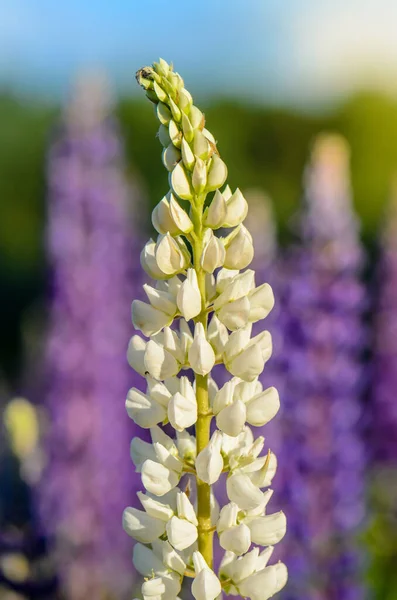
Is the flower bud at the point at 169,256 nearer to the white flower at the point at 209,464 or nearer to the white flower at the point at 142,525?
the white flower at the point at 209,464

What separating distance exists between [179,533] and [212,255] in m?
0.44

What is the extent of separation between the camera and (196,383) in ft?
4.78

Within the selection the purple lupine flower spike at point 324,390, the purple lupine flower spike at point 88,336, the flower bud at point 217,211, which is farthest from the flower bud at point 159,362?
the purple lupine flower spike at point 88,336

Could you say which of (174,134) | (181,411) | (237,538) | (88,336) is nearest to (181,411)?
(181,411)

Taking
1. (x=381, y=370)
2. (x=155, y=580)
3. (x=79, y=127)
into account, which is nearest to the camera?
(x=155, y=580)

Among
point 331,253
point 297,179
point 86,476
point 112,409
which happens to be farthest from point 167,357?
point 297,179

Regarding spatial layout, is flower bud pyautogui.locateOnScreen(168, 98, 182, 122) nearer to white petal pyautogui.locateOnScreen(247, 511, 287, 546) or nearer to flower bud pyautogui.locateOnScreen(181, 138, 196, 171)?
flower bud pyautogui.locateOnScreen(181, 138, 196, 171)

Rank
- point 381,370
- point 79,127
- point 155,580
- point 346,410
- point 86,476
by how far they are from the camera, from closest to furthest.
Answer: point 155,580 < point 346,410 < point 86,476 < point 79,127 < point 381,370

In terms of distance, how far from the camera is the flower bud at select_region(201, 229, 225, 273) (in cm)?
145

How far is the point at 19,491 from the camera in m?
2.92

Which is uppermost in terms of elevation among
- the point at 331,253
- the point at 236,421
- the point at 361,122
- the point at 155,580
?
the point at 361,122

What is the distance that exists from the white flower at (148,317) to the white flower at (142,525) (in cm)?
30

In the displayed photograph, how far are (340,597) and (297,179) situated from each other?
407 inches

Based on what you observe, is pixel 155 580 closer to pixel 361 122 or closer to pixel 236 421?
pixel 236 421
